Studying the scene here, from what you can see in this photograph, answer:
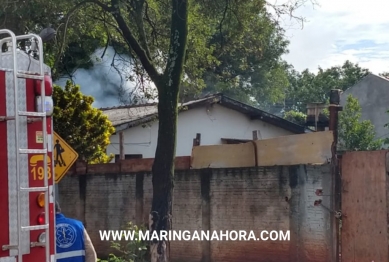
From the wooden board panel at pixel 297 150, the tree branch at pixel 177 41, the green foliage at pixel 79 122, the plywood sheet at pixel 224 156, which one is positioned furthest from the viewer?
the green foliage at pixel 79 122

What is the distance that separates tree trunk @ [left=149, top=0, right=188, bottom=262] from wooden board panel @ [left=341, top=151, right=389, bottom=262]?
274 centimetres

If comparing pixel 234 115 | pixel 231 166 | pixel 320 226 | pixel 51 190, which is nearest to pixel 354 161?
pixel 320 226

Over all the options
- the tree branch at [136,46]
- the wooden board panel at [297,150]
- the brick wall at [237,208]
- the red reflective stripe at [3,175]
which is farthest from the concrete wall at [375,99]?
the red reflective stripe at [3,175]

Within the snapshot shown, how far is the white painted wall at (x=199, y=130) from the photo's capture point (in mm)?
20562

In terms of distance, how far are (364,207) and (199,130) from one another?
11.8 meters

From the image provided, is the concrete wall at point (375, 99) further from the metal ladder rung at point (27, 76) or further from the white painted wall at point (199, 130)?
the metal ladder rung at point (27, 76)

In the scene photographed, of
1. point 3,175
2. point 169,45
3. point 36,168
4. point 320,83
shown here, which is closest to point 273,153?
point 169,45

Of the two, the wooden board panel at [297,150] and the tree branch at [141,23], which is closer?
the wooden board panel at [297,150]

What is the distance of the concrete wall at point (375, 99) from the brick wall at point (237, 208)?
71.3 ft

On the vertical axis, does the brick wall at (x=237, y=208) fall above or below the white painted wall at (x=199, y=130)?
below

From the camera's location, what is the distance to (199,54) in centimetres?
1257

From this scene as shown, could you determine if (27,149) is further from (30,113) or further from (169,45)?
(169,45)

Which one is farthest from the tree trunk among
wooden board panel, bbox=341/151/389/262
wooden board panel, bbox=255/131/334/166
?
wooden board panel, bbox=341/151/389/262

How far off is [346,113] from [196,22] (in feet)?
47.9
